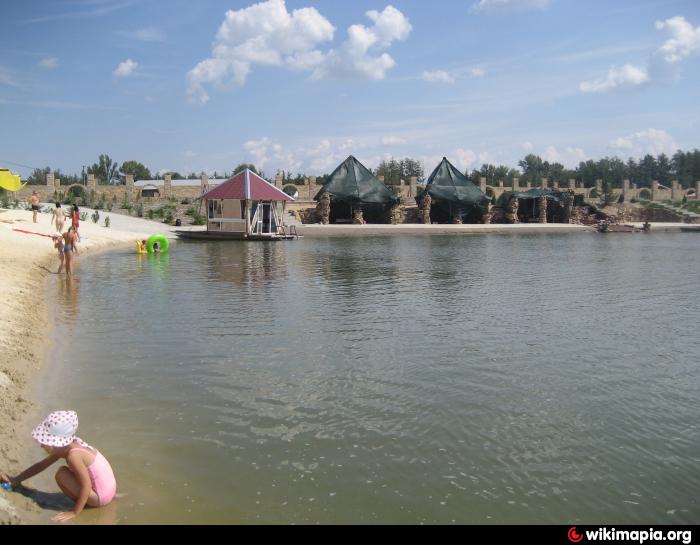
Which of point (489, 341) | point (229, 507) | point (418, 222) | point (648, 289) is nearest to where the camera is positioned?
point (229, 507)

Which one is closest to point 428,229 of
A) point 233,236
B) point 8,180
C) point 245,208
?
point 245,208

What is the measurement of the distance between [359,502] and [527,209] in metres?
63.5

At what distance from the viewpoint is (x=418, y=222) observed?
197 feet

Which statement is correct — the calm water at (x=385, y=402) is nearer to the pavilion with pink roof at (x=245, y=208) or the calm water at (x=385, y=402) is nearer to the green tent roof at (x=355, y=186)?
the pavilion with pink roof at (x=245, y=208)

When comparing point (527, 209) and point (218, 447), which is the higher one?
point (527, 209)

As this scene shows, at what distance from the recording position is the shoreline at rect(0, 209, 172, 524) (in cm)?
589

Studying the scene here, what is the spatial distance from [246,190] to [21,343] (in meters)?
29.6

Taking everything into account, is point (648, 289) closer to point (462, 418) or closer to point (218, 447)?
point (462, 418)

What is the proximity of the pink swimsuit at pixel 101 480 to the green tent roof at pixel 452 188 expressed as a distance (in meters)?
55.2

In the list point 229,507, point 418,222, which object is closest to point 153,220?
point 418,222

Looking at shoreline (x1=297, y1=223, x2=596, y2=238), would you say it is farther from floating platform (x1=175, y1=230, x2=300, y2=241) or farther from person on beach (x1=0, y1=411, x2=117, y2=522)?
person on beach (x1=0, y1=411, x2=117, y2=522)

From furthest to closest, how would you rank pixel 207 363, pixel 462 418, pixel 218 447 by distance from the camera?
pixel 207 363 < pixel 462 418 < pixel 218 447
